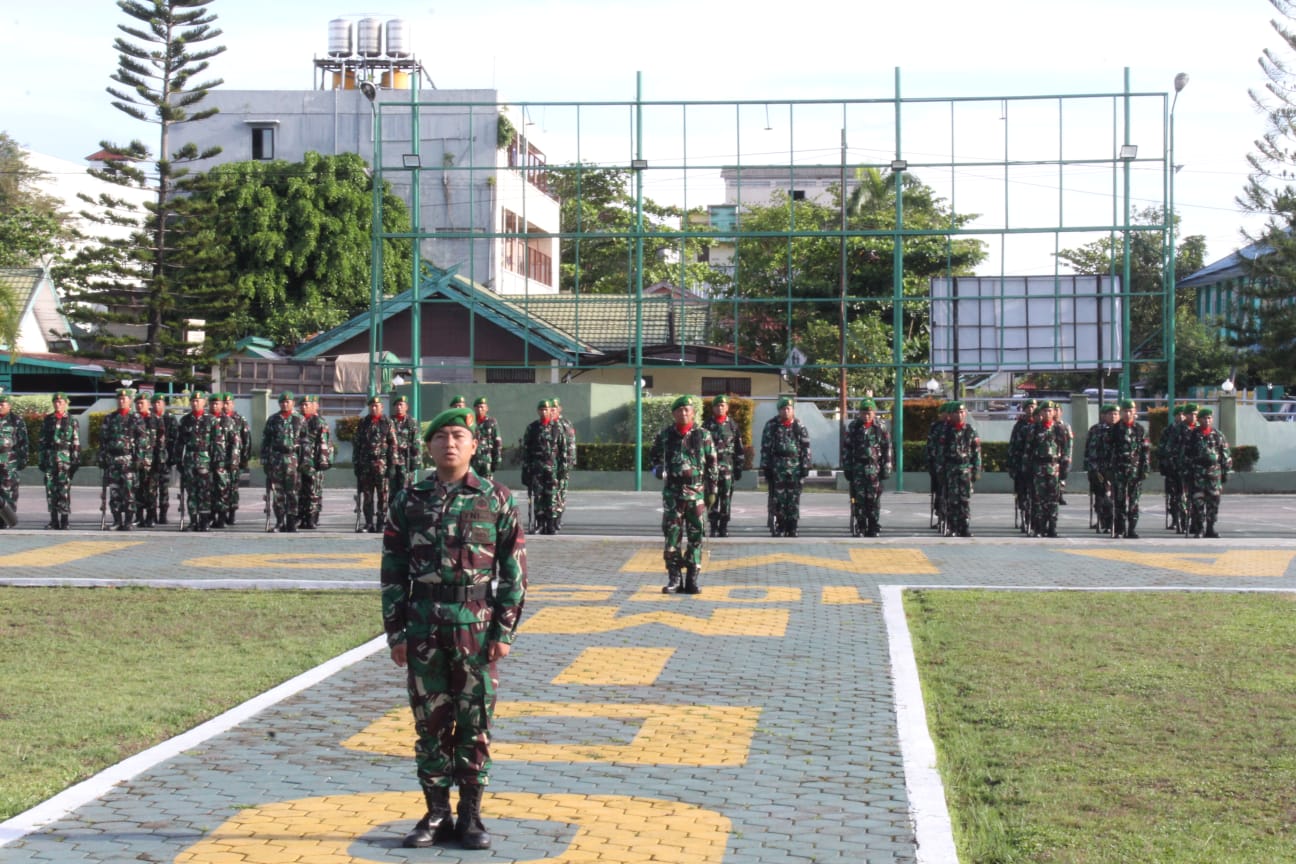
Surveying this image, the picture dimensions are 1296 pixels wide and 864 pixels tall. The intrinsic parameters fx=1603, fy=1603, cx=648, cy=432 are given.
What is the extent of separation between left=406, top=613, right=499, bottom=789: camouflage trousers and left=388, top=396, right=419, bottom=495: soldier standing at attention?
50.2 ft

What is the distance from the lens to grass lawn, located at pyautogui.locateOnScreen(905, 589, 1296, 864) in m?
6.77

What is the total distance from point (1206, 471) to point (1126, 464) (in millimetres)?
1156

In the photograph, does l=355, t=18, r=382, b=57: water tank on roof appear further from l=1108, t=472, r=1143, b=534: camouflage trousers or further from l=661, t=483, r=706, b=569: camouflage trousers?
l=661, t=483, r=706, b=569: camouflage trousers

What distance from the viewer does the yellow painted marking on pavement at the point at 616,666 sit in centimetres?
1076

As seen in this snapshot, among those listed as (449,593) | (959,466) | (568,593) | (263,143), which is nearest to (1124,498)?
(959,466)

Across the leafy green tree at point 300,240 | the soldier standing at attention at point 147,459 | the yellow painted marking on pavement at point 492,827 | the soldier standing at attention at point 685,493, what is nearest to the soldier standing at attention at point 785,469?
the soldier standing at attention at point 685,493

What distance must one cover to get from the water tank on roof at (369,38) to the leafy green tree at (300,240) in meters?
11.7

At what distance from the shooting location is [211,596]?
49.1 feet

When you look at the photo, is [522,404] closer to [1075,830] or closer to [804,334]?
[804,334]

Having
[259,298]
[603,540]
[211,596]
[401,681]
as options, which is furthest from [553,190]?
[401,681]

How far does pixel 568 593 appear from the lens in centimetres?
1537

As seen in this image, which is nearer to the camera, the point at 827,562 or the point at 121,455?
the point at 827,562

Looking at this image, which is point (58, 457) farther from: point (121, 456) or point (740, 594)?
point (740, 594)

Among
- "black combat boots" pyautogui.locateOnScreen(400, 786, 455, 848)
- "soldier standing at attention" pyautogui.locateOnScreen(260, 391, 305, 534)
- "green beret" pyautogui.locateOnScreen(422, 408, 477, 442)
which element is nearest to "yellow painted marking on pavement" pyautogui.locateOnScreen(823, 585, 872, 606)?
"green beret" pyautogui.locateOnScreen(422, 408, 477, 442)
